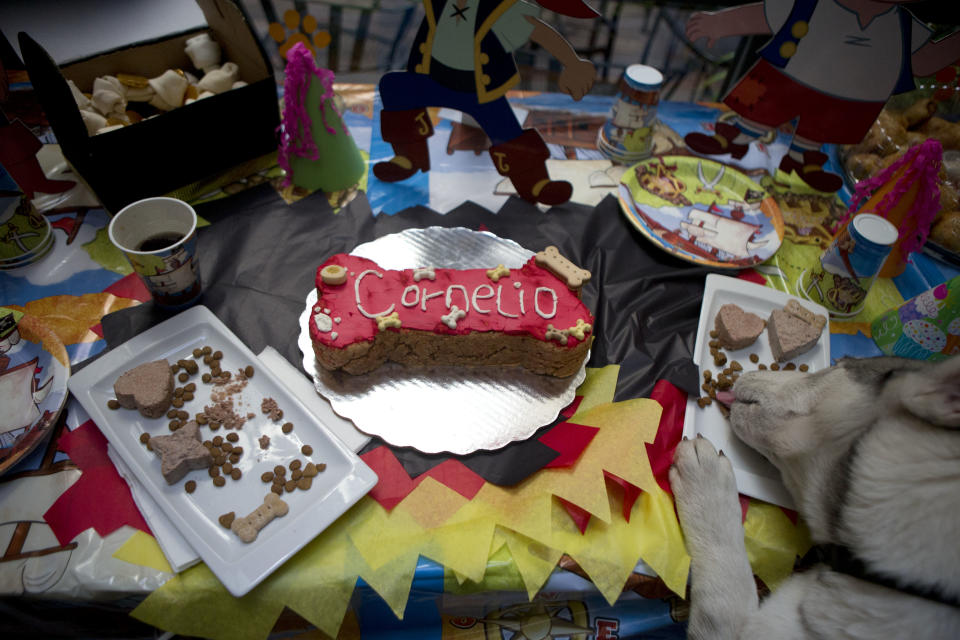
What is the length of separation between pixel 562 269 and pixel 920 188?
1.11 meters

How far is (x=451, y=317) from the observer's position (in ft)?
4.73

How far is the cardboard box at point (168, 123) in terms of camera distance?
4.99 ft

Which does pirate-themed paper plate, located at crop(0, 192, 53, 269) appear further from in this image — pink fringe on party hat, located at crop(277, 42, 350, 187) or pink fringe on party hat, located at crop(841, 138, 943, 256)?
pink fringe on party hat, located at crop(841, 138, 943, 256)

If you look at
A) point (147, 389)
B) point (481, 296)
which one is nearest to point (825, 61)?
point (481, 296)

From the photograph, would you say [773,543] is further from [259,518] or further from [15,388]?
[15,388]

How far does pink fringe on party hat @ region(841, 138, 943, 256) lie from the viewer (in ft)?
5.22

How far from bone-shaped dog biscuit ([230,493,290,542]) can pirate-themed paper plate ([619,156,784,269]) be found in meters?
1.39

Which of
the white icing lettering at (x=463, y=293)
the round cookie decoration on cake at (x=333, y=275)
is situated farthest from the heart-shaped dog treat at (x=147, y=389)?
the white icing lettering at (x=463, y=293)

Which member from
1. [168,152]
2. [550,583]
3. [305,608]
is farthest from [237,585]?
[168,152]

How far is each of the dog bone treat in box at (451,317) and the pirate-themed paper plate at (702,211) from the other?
1.80 feet

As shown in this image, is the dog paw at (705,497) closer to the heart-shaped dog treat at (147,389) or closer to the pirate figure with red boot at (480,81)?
the pirate figure with red boot at (480,81)

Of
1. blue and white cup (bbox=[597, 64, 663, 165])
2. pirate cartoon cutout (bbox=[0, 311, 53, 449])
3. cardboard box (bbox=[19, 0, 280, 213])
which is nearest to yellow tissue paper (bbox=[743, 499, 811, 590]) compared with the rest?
blue and white cup (bbox=[597, 64, 663, 165])

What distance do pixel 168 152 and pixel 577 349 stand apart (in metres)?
1.39

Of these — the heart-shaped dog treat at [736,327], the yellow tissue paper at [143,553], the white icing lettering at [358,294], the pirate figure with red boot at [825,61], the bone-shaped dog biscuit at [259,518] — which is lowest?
the yellow tissue paper at [143,553]
